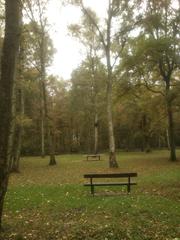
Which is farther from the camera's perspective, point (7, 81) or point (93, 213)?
point (93, 213)

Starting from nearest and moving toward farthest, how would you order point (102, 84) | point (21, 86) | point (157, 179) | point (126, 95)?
point (157, 179)
point (21, 86)
point (126, 95)
point (102, 84)

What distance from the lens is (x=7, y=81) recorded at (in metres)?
7.48

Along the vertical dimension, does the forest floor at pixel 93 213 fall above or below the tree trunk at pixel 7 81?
below

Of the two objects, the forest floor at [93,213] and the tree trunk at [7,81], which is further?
the forest floor at [93,213]

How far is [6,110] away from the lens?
291 inches

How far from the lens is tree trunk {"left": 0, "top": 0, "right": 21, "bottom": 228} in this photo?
7.30 m

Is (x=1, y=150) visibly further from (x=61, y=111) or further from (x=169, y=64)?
(x=61, y=111)

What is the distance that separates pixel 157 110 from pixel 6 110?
2642 centimetres

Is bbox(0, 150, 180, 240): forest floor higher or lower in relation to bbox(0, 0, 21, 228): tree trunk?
lower

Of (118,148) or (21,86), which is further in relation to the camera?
(118,148)

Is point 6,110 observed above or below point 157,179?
above

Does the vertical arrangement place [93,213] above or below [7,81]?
below

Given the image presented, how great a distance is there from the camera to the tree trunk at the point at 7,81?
7.30 meters

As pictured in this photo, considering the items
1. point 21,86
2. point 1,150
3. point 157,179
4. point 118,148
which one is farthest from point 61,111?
point 1,150
